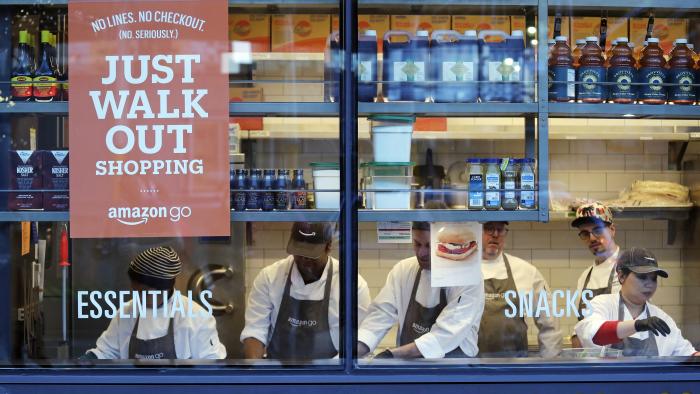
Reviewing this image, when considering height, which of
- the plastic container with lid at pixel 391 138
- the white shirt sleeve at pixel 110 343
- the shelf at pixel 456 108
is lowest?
the white shirt sleeve at pixel 110 343

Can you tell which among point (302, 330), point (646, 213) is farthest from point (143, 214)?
point (646, 213)

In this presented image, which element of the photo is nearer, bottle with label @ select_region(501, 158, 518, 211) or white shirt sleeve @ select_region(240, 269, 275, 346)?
bottle with label @ select_region(501, 158, 518, 211)

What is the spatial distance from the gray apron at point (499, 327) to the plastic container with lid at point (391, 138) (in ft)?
2.14

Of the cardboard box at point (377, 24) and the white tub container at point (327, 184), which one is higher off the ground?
the cardboard box at point (377, 24)

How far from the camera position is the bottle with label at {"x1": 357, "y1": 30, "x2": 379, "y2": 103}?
3.19m

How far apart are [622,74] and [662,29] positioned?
0.34m

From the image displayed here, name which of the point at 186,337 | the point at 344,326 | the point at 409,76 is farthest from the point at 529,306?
the point at 186,337

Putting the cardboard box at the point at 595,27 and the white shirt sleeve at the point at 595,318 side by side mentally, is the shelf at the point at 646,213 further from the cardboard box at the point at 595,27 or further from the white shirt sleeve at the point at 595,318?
the cardboard box at the point at 595,27

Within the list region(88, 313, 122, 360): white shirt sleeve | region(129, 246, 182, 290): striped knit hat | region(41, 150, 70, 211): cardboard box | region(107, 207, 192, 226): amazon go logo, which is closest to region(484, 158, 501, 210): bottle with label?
region(107, 207, 192, 226): amazon go logo

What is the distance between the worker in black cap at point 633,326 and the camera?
3.28 meters

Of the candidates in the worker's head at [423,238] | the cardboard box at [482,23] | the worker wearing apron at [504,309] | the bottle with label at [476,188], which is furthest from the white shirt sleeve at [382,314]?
the cardboard box at [482,23]

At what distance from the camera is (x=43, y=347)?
3201mm

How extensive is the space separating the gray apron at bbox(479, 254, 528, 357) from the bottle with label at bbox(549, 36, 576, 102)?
809mm

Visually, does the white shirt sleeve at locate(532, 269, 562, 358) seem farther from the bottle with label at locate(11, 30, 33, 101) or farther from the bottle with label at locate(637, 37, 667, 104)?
the bottle with label at locate(11, 30, 33, 101)
